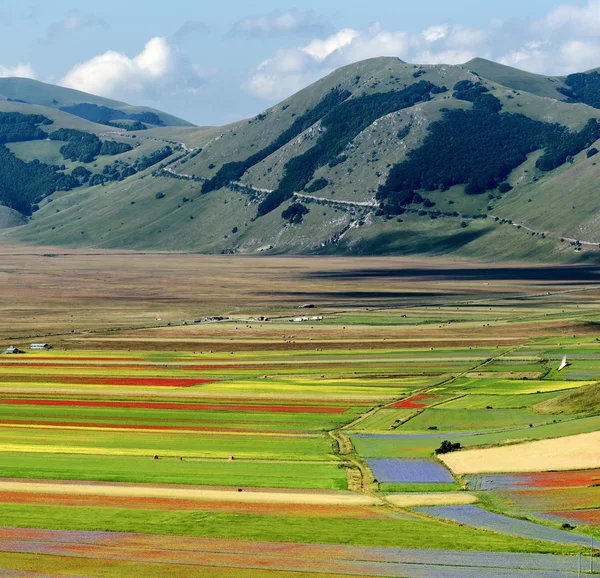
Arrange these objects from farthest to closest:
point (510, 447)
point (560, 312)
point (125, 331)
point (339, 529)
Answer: point (560, 312)
point (125, 331)
point (510, 447)
point (339, 529)

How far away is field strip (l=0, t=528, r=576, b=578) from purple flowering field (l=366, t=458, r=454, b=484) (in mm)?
17064

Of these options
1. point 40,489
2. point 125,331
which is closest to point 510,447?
point 40,489

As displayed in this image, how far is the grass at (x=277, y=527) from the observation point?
177 ft

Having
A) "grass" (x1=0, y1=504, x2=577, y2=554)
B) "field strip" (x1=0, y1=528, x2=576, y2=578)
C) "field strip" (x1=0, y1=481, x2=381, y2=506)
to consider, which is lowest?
"field strip" (x1=0, y1=481, x2=381, y2=506)

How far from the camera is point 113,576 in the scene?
157ft

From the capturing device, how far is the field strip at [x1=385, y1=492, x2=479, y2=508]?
6350 cm

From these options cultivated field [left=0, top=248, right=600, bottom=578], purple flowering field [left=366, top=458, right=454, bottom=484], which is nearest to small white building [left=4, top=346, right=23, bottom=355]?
cultivated field [left=0, top=248, right=600, bottom=578]

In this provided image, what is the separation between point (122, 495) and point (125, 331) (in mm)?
100751

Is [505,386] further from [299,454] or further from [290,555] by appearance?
[290,555]

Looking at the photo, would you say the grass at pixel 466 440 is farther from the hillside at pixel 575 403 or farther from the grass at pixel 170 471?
the grass at pixel 170 471

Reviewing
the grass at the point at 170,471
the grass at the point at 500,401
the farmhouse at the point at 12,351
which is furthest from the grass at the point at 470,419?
the farmhouse at the point at 12,351

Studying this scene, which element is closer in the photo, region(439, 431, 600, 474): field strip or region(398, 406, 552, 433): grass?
region(439, 431, 600, 474): field strip

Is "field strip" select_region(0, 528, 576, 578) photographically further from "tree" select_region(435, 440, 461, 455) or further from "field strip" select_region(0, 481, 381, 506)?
"tree" select_region(435, 440, 461, 455)

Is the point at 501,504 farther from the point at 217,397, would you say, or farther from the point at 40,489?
the point at 217,397
